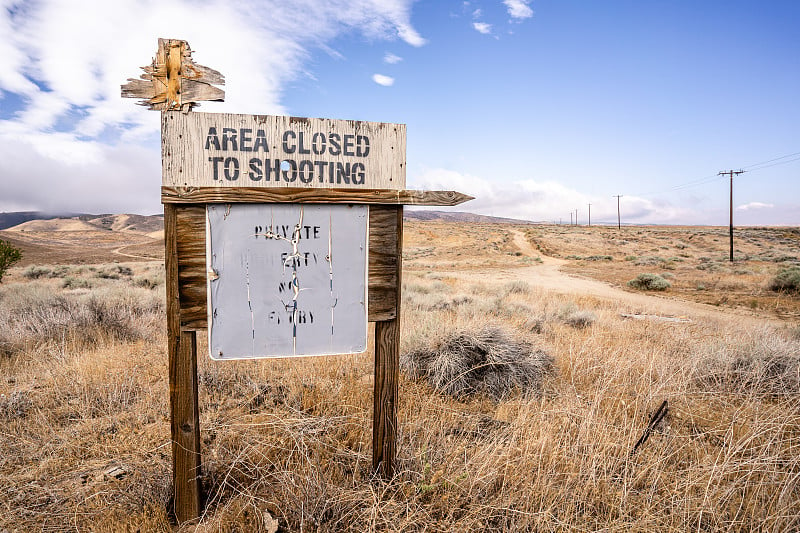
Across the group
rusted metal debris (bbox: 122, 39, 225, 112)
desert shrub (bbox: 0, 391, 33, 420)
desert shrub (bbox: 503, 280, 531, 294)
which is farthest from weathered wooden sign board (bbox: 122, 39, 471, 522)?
desert shrub (bbox: 503, 280, 531, 294)

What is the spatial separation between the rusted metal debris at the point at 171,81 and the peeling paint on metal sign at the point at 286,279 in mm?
615

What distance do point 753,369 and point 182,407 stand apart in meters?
5.48

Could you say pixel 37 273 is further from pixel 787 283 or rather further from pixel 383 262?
pixel 787 283

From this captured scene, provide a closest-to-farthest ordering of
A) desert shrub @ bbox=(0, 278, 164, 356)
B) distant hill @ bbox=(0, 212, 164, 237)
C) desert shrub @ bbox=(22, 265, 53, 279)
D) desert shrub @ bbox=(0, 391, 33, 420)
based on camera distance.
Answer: desert shrub @ bbox=(0, 391, 33, 420) → desert shrub @ bbox=(0, 278, 164, 356) → desert shrub @ bbox=(22, 265, 53, 279) → distant hill @ bbox=(0, 212, 164, 237)

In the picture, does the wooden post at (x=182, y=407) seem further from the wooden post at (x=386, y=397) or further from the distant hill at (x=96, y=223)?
the distant hill at (x=96, y=223)

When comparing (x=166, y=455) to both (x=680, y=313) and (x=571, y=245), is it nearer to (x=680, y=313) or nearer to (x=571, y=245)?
(x=680, y=313)

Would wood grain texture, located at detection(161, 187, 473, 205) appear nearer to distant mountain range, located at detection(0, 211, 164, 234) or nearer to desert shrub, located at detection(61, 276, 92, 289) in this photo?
desert shrub, located at detection(61, 276, 92, 289)

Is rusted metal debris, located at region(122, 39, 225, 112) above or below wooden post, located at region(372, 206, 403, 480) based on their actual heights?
above

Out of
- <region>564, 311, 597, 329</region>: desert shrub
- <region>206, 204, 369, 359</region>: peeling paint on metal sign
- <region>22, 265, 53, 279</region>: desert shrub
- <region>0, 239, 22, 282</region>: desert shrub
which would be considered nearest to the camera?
<region>206, 204, 369, 359</region>: peeling paint on metal sign

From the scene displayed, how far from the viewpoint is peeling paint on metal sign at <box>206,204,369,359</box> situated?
85.0 inches

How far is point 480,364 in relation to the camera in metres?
4.29

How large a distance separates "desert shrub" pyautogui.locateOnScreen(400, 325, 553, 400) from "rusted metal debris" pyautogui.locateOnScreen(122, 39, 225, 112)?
313cm

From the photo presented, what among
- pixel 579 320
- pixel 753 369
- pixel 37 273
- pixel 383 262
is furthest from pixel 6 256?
pixel 753 369

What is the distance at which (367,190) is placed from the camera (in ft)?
7.43
